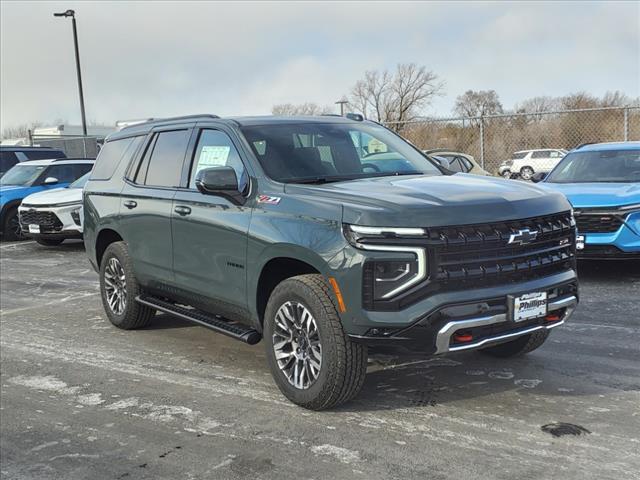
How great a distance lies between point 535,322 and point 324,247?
1.40 m

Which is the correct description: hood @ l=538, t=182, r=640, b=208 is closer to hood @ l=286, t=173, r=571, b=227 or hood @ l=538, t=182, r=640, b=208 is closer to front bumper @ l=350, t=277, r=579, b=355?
hood @ l=286, t=173, r=571, b=227

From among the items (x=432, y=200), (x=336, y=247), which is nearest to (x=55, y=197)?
(x=336, y=247)

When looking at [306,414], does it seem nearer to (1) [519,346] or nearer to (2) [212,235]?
(2) [212,235]

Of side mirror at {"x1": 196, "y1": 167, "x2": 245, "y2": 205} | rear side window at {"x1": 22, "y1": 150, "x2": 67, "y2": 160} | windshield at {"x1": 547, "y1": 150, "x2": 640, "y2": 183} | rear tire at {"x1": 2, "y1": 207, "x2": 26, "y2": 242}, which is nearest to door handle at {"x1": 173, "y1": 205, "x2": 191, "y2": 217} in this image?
side mirror at {"x1": 196, "y1": 167, "x2": 245, "y2": 205}

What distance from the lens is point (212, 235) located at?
5.09 metres

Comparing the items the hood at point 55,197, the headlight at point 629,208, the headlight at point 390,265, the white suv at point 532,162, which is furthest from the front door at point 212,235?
the white suv at point 532,162

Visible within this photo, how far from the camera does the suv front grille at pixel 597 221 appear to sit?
778cm

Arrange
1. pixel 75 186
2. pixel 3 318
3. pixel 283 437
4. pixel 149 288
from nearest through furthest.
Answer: pixel 283 437
pixel 149 288
pixel 3 318
pixel 75 186

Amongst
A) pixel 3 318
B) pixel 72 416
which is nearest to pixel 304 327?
pixel 72 416

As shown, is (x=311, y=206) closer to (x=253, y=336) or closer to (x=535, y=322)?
(x=253, y=336)

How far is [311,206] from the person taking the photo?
4.25 metres

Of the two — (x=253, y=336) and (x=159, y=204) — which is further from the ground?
(x=159, y=204)

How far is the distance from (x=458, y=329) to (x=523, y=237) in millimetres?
719

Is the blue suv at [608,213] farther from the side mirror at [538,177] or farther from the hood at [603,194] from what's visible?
the side mirror at [538,177]
